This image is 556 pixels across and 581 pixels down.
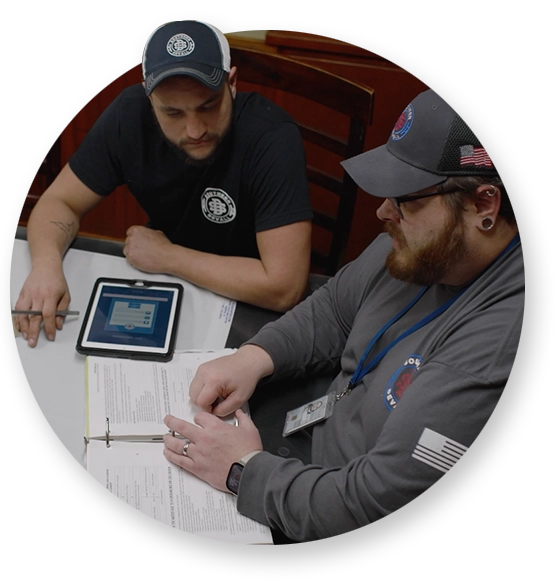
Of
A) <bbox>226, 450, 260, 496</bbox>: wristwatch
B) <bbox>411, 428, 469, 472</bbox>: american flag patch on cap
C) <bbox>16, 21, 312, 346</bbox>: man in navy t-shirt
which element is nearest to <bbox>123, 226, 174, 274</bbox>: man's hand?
<bbox>16, 21, 312, 346</bbox>: man in navy t-shirt

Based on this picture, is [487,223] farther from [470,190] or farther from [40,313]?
[40,313]

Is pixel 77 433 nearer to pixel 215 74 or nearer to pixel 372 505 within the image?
pixel 372 505

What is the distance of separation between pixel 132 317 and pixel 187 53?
1.79ft

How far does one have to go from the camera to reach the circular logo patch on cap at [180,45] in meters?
1.02

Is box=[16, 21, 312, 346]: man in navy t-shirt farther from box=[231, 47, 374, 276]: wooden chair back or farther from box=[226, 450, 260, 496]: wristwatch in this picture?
box=[226, 450, 260, 496]: wristwatch

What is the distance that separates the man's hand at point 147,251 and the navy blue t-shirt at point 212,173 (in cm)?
13

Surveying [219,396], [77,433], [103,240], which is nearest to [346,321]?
[219,396]

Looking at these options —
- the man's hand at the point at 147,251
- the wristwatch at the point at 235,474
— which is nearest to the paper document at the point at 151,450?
the wristwatch at the point at 235,474

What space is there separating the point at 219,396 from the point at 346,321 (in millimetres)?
313

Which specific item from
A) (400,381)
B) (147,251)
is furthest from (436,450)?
(147,251)

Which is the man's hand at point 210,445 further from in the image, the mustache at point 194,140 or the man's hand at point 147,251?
the mustache at point 194,140

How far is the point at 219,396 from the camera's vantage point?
3.35 feet

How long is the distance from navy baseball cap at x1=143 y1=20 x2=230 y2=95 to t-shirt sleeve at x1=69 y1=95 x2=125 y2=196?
0.29 m

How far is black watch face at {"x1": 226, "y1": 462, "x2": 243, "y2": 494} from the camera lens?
902 mm
